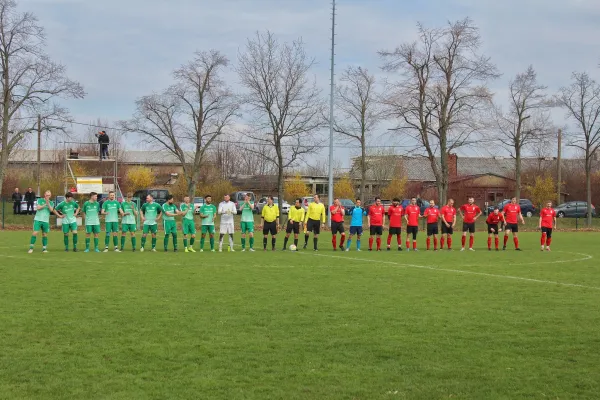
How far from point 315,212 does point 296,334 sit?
621 inches

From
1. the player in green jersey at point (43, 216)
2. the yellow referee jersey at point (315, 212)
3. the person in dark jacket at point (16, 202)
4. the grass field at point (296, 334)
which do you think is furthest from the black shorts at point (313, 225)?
the person in dark jacket at point (16, 202)

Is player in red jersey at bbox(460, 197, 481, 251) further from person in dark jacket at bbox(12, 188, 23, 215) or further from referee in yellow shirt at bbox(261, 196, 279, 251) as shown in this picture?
person in dark jacket at bbox(12, 188, 23, 215)

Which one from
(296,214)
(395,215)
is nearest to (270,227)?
(296,214)

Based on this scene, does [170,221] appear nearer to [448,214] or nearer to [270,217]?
[270,217]

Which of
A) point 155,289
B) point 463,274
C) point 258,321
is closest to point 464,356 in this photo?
point 258,321

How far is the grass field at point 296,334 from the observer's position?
6613 mm

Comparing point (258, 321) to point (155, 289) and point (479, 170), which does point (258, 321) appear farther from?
point (479, 170)

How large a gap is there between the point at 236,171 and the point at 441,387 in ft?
231

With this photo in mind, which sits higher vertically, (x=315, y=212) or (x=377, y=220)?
(x=315, y=212)

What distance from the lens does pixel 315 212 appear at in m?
24.6

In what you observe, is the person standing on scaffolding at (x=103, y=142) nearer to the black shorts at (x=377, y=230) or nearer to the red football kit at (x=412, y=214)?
the black shorts at (x=377, y=230)

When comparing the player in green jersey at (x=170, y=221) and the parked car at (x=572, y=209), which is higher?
the parked car at (x=572, y=209)

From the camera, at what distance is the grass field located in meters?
6.61

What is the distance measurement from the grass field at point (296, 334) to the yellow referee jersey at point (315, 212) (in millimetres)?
8040
